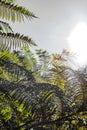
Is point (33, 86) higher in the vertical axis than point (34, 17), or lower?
lower

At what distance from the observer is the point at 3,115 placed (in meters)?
6.95

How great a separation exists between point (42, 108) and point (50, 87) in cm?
61

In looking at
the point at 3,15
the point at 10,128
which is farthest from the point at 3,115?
the point at 3,15

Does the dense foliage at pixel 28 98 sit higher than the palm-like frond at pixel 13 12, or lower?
lower

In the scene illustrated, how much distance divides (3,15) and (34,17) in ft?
2.07

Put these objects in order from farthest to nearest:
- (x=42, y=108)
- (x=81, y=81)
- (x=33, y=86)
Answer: (x=81, y=81)
(x=33, y=86)
(x=42, y=108)

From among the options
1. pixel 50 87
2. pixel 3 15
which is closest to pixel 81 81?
pixel 50 87

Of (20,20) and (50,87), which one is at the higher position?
(20,20)

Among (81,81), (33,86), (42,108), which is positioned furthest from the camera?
(81,81)

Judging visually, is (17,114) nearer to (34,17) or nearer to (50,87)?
(50,87)

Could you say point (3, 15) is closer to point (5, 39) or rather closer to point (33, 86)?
point (5, 39)

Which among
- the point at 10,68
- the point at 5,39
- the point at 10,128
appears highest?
the point at 5,39

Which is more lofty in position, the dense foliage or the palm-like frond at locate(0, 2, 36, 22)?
the palm-like frond at locate(0, 2, 36, 22)

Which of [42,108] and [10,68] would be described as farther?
[10,68]
